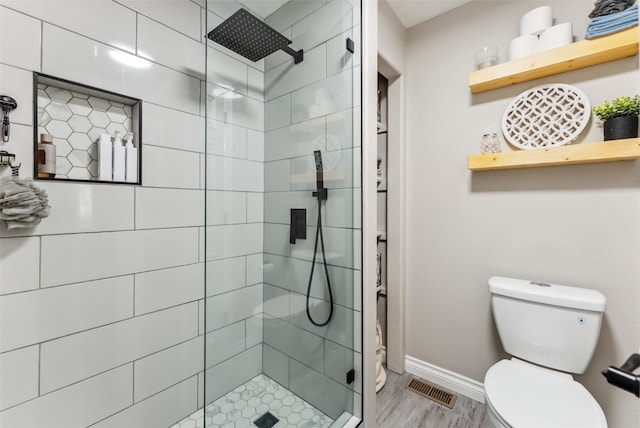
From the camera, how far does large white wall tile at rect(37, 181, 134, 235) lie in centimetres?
105

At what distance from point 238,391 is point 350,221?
40.1 inches

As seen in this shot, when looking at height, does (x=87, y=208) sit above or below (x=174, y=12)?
below

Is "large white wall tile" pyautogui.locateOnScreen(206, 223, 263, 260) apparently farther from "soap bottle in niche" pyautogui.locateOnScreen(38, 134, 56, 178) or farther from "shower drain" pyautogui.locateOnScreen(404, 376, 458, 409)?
"shower drain" pyautogui.locateOnScreen(404, 376, 458, 409)

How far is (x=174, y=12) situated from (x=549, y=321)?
240cm

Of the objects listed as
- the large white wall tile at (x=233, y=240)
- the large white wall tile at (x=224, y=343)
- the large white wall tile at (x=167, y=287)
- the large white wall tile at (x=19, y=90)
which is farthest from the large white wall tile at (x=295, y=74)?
the large white wall tile at (x=224, y=343)

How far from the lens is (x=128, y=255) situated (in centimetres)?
124

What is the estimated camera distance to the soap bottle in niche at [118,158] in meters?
1.19

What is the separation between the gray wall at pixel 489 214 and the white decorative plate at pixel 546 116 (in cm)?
5

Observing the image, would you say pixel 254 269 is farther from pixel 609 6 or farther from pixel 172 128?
pixel 609 6

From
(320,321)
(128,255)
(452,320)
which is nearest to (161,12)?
(128,255)

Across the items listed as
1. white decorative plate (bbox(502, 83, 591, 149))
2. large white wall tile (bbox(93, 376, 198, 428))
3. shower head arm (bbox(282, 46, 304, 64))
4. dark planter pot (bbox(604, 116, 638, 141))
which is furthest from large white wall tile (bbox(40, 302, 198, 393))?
dark planter pot (bbox(604, 116, 638, 141))

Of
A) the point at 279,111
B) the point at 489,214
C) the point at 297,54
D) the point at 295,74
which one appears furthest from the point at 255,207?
the point at 489,214

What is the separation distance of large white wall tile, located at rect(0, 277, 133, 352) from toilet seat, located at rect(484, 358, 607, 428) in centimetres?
165

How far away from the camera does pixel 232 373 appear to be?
1.30 metres
